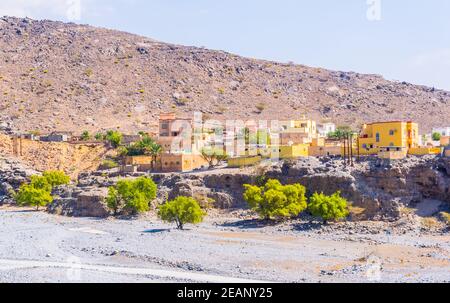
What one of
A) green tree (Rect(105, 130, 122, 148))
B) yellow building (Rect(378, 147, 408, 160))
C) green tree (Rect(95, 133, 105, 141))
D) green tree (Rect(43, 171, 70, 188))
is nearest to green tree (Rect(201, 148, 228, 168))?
green tree (Rect(43, 171, 70, 188))

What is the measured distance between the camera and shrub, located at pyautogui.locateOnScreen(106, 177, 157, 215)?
5216 centimetres

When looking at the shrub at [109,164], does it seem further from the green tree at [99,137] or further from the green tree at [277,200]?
the green tree at [277,200]

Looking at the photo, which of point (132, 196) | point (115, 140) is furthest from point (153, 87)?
point (132, 196)

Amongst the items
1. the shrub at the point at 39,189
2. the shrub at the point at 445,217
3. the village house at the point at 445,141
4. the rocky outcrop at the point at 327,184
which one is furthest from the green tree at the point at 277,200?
the shrub at the point at 39,189

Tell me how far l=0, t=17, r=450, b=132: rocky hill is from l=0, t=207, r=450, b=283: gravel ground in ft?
145

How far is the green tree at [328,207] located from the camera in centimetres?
4469

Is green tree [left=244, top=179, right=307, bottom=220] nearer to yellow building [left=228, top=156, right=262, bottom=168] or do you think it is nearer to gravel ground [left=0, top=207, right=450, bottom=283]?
gravel ground [left=0, top=207, right=450, bottom=283]

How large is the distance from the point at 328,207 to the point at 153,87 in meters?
67.9

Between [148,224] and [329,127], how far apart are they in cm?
4434

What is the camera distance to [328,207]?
44.8m

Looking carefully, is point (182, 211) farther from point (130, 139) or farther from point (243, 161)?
point (130, 139)

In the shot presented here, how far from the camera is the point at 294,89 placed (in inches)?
4540

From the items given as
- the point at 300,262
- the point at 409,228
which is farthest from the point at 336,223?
the point at 300,262
